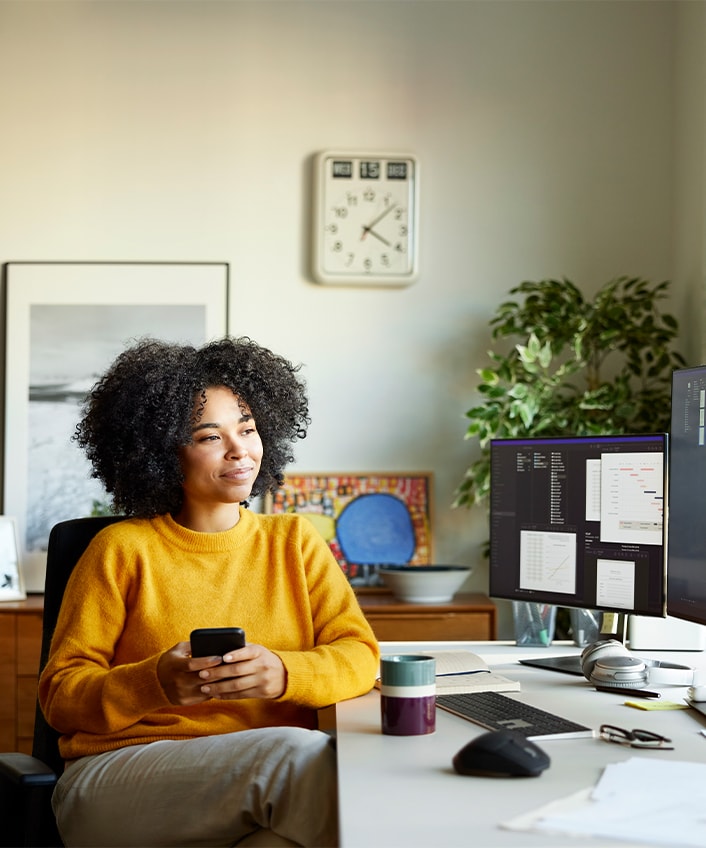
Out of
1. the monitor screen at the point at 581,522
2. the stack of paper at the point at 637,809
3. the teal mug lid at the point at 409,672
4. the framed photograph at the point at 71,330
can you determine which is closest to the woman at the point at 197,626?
the teal mug lid at the point at 409,672

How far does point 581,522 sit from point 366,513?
5.20ft

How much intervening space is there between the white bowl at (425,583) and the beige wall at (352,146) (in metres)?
0.35

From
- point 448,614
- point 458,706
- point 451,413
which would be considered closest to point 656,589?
point 458,706

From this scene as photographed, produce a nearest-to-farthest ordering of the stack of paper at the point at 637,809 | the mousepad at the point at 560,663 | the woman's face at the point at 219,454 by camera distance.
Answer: the stack of paper at the point at 637,809
the woman's face at the point at 219,454
the mousepad at the point at 560,663

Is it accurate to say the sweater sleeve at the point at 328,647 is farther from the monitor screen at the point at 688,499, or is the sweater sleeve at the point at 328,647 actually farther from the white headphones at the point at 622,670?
the monitor screen at the point at 688,499

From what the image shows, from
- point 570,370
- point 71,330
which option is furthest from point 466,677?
point 71,330

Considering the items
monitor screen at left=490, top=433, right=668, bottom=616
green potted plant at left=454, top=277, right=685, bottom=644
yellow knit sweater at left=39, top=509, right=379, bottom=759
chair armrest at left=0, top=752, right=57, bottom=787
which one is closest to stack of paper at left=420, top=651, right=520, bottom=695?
yellow knit sweater at left=39, top=509, right=379, bottom=759

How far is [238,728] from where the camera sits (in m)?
1.69

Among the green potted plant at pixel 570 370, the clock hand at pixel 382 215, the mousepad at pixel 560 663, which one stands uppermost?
the clock hand at pixel 382 215

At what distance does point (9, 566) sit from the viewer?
11.2ft

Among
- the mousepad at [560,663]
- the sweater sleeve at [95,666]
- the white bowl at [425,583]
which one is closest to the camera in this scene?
the sweater sleeve at [95,666]

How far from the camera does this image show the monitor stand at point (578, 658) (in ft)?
6.54

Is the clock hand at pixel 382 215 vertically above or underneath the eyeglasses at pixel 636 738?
above

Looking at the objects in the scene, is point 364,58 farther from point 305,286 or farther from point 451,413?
point 451,413
